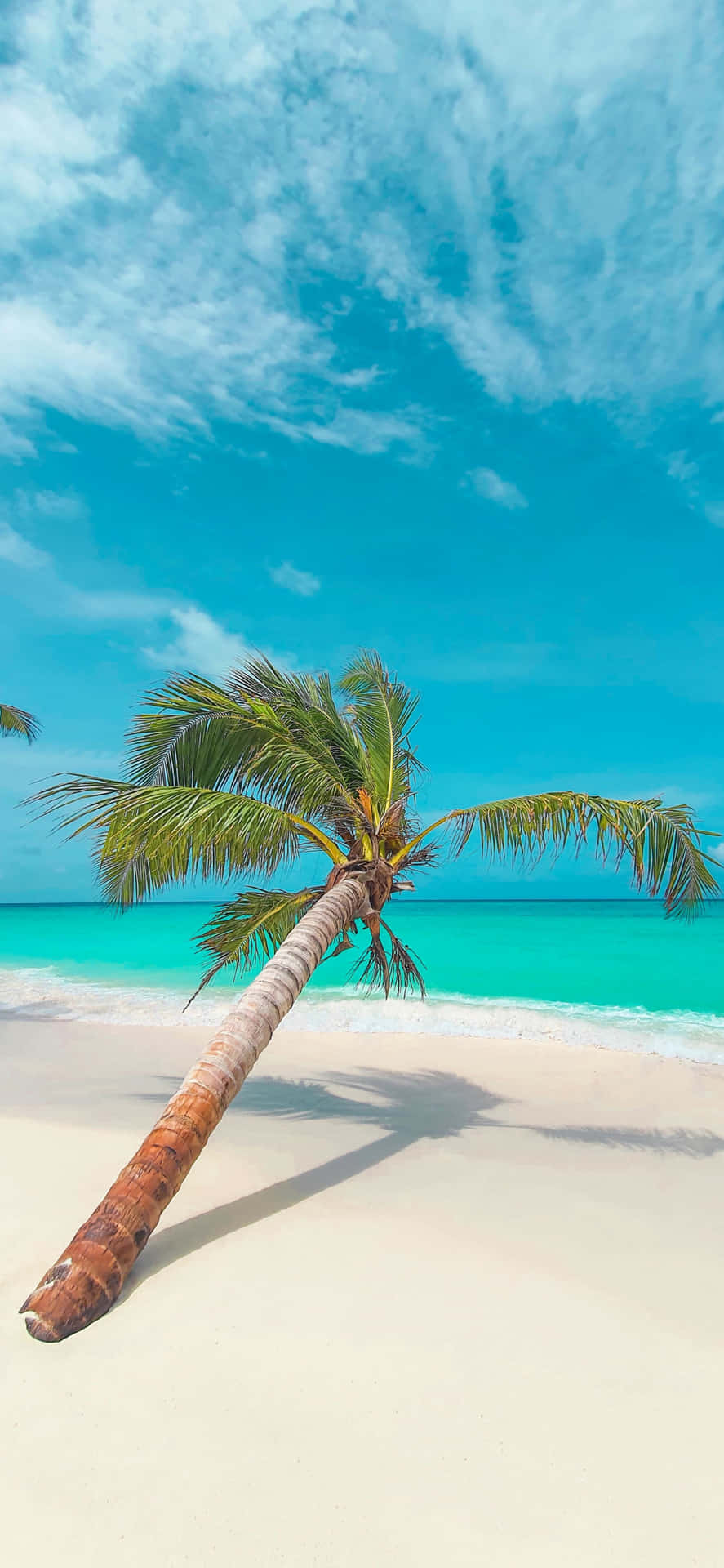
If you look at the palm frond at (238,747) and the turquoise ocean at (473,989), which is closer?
the palm frond at (238,747)

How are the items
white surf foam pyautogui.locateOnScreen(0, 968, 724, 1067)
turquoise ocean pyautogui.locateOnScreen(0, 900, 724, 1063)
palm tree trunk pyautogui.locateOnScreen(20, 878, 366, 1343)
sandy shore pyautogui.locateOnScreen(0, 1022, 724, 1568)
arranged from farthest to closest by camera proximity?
1. turquoise ocean pyautogui.locateOnScreen(0, 900, 724, 1063)
2. white surf foam pyautogui.locateOnScreen(0, 968, 724, 1067)
3. palm tree trunk pyautogui.locateOnScreen(20, 878, 366, 1343)
4. sandy shore pyautogui.locateOnScreen(0, 1022, 724, 1568)

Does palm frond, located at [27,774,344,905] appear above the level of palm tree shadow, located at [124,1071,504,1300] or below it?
above

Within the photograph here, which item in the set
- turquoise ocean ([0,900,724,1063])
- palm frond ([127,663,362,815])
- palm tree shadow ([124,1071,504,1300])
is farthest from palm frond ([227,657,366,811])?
palm tree shadow ([124,1071,504,1300])

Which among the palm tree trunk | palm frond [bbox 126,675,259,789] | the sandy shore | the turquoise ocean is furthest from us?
the turquoise ocean

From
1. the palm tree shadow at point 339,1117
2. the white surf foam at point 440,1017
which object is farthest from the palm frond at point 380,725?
the white surf foam at point 440,1017

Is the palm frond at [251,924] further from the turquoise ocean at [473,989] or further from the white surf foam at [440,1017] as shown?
the white surf foam at [440,1017]

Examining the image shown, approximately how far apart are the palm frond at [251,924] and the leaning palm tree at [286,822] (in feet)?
0.05

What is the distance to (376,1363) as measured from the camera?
365 cm

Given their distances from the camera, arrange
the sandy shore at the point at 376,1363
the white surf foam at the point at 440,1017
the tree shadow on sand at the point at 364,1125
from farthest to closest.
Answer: the white surf foam at the point at 440,1017 → the tree shadow on sand at the point at 364,1125 → the sandy shore at the point at 376,1363

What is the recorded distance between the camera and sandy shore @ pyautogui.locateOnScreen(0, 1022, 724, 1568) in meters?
2.78

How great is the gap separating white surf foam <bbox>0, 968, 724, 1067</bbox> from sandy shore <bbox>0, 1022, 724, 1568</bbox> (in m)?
7.62

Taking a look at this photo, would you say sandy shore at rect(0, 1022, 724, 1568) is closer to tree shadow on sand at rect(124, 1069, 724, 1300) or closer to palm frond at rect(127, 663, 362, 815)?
tree shadow on sand at rect(124, 1069, 724, 1300)

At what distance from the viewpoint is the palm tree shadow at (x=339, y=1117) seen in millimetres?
4832

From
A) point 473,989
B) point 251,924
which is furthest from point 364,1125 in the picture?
point 473,989
